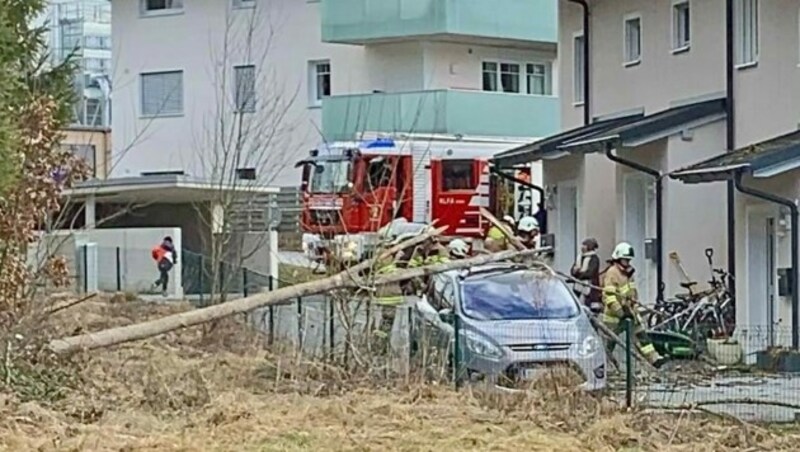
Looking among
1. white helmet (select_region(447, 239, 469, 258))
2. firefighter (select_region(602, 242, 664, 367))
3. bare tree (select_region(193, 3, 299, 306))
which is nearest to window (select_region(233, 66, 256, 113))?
bare tree (select_region(193, 3, 299, 306))

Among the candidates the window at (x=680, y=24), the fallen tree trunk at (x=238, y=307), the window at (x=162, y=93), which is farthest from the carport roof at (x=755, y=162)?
the window at (x=162, y=93)

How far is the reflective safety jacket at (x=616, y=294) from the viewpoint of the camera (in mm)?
21766

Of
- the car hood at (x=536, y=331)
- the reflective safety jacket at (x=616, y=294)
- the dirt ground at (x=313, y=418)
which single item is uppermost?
the reflective safety jacket at (x=616, y=294)

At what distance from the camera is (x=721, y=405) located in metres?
16.9

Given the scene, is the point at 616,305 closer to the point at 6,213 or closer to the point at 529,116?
the point at 6,213

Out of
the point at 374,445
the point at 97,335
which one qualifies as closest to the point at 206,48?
the point at 97,335

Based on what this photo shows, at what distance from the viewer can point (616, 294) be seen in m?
22.0

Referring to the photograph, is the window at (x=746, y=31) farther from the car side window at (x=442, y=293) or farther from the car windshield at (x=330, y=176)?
the car windshield at (x=330, y=176)

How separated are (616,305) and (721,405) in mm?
5104

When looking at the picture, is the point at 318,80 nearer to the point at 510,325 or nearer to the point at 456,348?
the point at 510,325

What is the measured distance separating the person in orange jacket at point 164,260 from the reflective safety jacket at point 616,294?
1652 cm

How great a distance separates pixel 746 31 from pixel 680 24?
3182 millimetres

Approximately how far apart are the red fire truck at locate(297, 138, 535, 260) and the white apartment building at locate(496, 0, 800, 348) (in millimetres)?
2908

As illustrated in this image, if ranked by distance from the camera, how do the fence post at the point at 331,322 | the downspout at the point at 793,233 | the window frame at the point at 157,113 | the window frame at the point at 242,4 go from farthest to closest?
the window frame at the point at 157,113
the window frame at the point at 242,4
the downspout at the point at 793,233
the fence post at the point at 331,322
